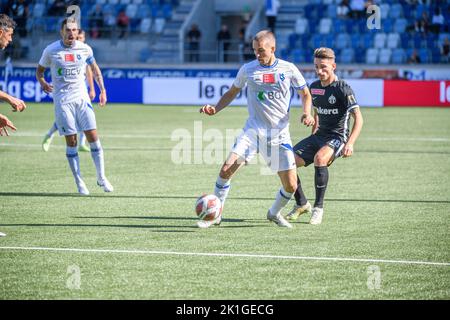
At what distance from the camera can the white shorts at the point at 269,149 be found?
980 centimetres

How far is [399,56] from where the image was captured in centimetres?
3866

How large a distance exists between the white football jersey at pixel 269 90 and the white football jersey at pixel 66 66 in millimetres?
Result: 3777

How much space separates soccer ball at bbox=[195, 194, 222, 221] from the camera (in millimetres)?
9734

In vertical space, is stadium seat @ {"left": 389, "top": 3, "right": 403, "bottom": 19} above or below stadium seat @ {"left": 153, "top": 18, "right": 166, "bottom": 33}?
above

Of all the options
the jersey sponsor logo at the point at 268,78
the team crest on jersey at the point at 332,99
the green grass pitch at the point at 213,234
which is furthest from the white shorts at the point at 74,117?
the jersey sponsor logo at the point at 268,78

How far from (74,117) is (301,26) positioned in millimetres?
29551

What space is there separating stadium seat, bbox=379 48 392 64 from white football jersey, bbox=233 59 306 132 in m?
29.7

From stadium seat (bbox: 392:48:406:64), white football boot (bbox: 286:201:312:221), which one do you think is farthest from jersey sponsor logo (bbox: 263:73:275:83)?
stadium seat (bbox: 392:48:406:64)

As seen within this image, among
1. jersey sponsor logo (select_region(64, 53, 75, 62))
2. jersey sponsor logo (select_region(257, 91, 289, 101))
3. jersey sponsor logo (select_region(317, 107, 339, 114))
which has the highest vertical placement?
jersey sponsor logo (select_region(64, 53, 75, 62))

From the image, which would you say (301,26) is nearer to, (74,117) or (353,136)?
(74,117)

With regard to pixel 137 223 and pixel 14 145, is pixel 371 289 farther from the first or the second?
pixel 14 145

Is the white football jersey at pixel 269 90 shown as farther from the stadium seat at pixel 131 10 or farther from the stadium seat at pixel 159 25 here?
the stadium seat at pixel 131 10

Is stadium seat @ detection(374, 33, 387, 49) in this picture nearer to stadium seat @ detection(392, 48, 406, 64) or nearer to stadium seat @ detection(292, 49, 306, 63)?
stadium seat @ detection(392, 48, 406, 64)

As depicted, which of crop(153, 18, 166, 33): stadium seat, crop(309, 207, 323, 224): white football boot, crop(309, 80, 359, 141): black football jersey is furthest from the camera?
crop(153, 18, 166, 33): stadium seat
